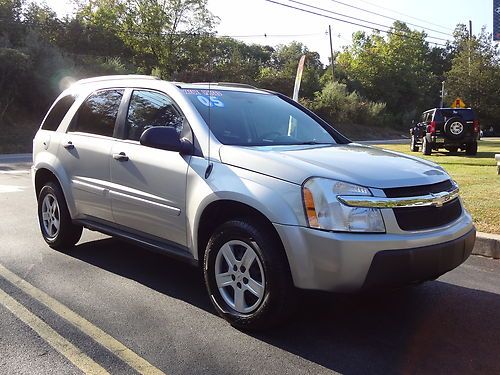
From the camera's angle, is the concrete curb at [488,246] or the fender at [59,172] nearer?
the fender at [59,172]

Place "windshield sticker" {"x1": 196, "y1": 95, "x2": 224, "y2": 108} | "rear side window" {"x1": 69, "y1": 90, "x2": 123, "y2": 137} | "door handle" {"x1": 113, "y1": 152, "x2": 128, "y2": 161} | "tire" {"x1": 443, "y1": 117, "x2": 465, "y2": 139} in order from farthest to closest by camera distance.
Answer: "tire" {"x1": 443, "y1": 117, "x2": 465, "y2": 139}, "rear side window" {"x1": 69, "y1": 90, "x2": 123, "y2": 137}, "door handle" {"x1": 113, "y1": 152, "x2": 128, "y2": 161}, "windshield sticker" {"x1": 196, "y1": 95, "x2": 224, "y2": 108}

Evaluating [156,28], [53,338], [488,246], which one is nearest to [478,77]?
[156,28]

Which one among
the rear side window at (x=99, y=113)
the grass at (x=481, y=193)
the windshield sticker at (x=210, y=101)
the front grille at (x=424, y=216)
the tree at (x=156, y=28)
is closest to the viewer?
the front grille at (x=424, y=216)

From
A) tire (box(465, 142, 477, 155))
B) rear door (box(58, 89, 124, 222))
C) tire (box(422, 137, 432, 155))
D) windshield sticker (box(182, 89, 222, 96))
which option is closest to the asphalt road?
rear door (box(58, 89, 124, 222))

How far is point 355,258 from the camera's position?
3342 mm

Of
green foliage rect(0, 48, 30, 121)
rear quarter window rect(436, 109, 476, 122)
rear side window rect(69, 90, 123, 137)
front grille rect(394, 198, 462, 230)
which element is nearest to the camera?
front grille rect(394, 198, 462, 230)

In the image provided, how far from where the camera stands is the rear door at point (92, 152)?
16.6ft

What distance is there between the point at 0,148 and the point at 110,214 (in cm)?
1962

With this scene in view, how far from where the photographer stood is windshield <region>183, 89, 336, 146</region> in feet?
14.5

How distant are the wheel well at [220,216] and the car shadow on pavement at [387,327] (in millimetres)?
556

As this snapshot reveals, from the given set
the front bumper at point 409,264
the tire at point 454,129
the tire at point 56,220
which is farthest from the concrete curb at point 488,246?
the tire at point 454,129

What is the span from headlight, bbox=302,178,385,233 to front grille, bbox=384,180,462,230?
18 centimetres

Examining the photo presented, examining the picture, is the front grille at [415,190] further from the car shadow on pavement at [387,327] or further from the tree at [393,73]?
the tree at [393,73]

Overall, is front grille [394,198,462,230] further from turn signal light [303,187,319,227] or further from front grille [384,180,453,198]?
turn signal light [303,187,319,227]
